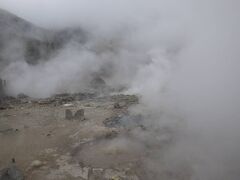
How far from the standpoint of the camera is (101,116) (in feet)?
18.6

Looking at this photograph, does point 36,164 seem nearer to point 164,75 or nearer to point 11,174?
point 11,174

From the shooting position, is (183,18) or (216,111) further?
(183,18)

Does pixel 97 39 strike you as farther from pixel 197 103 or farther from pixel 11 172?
pixel 11 172

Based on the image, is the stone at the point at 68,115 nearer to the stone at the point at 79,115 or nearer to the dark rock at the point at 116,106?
the stone at the point at 79,115

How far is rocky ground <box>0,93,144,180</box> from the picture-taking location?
11.5 feet

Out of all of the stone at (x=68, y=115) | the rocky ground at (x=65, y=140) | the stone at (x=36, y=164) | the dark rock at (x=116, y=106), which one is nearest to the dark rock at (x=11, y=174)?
the rocky ground at (x=65, y=140)

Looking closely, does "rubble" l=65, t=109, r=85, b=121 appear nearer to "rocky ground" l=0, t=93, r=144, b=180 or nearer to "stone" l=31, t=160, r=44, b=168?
"rocky ground" l=0, t=93, r=144, b=180

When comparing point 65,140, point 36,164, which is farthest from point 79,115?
point 36,164

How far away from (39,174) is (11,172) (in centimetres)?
33

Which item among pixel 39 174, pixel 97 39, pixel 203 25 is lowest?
pixel 39 174

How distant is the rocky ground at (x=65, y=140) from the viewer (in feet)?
11.5

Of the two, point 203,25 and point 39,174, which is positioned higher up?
point 203,25

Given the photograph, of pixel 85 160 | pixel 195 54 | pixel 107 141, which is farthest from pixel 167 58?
pixel 85 160

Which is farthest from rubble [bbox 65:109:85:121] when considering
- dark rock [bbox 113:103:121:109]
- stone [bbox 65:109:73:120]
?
dark rock [bbox 113:103:121:109]
